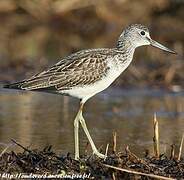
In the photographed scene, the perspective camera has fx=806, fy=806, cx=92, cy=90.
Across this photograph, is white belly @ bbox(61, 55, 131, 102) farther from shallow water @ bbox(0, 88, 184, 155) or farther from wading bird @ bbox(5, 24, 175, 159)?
shallow water @ bbox(0, 88, 184, 155)

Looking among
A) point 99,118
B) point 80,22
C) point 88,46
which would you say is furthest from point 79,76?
point 80,22

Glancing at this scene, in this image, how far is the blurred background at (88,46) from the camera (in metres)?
10.2

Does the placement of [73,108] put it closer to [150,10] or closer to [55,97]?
[55,97]

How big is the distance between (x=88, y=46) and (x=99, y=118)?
759 cm

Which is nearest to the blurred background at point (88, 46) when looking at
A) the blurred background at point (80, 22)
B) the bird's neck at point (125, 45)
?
the blurred background at point (80, 22)

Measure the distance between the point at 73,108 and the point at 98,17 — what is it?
10.8 metres

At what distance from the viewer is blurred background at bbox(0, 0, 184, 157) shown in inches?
401

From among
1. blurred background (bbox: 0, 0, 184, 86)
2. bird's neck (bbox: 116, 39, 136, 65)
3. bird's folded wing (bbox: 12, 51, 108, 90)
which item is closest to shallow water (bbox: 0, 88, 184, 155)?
bird's folded wing (bbox: 12, 51, 108, 90)

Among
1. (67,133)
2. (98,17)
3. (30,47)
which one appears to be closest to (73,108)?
(67,133)

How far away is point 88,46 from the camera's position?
1866cm

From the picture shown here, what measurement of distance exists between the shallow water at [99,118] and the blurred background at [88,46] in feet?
0.04

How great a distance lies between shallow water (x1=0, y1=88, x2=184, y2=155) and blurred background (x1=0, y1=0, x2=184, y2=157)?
0.04ft

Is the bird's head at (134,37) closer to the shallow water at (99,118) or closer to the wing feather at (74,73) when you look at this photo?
the wing feather at (74,73)

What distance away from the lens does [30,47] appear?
18.5 meters
